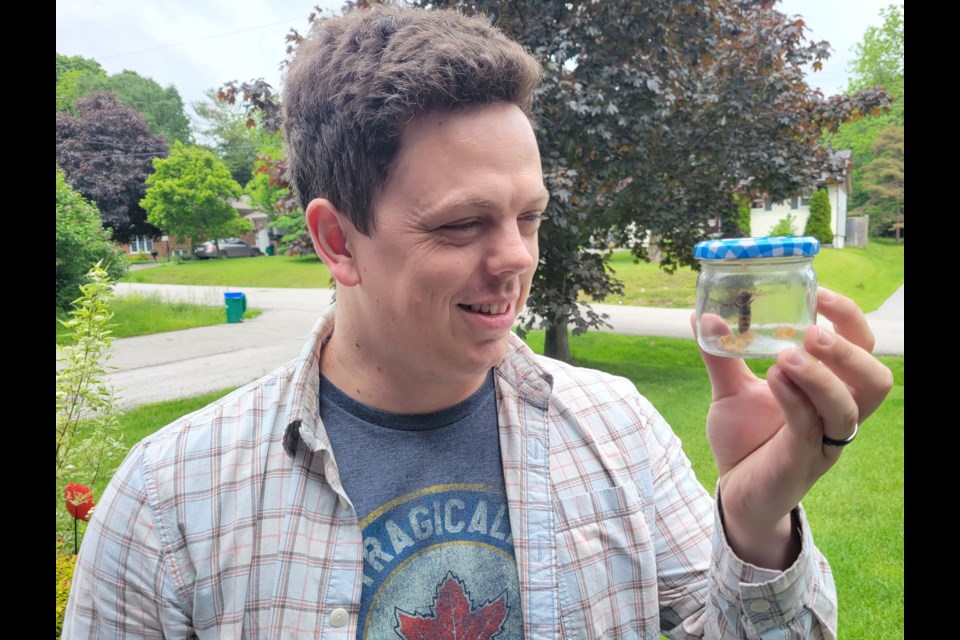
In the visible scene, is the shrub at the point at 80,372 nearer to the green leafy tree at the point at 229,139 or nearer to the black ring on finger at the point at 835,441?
the black ring on finger at the point at 835,441

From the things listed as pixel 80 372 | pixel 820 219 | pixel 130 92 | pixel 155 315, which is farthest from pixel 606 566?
pixel 820 219

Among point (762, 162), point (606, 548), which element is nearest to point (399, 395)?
point (606, 548)

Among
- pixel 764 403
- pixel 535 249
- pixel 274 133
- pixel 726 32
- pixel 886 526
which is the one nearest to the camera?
pixel 764 403

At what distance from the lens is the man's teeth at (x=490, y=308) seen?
137 centimetres

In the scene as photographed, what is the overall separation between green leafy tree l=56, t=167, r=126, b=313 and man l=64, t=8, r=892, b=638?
258 inches

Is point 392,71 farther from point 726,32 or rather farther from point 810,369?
point 726,32

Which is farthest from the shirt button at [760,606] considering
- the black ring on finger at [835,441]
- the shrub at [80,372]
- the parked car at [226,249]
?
the parked car at [226,249]

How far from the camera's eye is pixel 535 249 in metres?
1.43

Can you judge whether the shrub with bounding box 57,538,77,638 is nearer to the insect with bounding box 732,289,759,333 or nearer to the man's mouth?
the man's mouth

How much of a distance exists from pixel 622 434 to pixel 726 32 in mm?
8261

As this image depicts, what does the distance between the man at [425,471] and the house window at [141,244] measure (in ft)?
36.1

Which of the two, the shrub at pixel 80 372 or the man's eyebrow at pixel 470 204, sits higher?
the man's eyebrow at pixel 470 204

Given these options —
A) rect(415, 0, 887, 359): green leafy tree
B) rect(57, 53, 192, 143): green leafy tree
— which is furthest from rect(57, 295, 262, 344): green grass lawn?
rect(415, 0, 887, 359): green leafy tree
